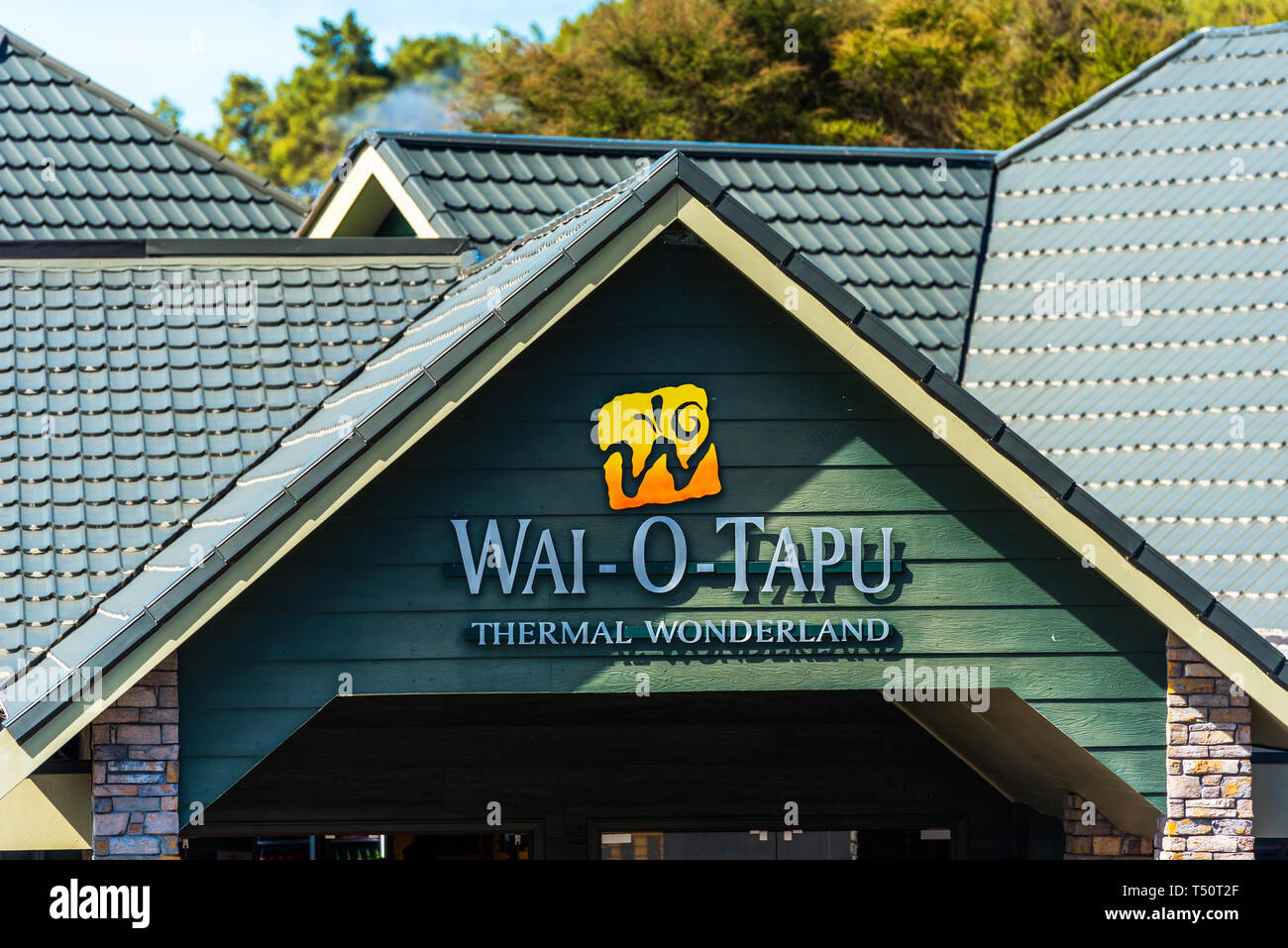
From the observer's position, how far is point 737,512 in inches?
298

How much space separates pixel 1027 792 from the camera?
382 inches

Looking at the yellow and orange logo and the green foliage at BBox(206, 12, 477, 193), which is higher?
the green foliage at BBox(206, 12, 477, 193)

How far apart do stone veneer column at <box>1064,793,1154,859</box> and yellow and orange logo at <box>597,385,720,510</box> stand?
3037mm

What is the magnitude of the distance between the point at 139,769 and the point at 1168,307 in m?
8.20

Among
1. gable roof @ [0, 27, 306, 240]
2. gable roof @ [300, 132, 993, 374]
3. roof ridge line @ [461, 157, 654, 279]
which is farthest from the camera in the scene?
gable roof @ [0, 27, 306, 240]

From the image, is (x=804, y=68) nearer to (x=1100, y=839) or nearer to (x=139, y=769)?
(x=1100, y=839)

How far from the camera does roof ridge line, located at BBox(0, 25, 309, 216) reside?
47.9ft

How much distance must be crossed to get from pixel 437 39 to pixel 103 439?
51.3 metres

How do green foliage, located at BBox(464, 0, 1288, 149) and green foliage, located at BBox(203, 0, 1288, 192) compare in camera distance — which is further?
green foliage, located at BBox(464, 0, 1288, 149)
